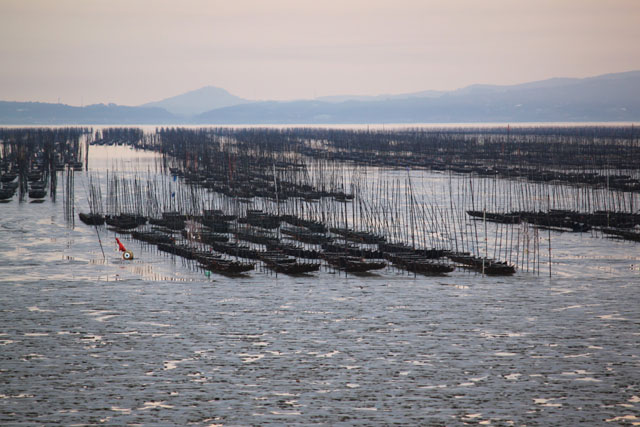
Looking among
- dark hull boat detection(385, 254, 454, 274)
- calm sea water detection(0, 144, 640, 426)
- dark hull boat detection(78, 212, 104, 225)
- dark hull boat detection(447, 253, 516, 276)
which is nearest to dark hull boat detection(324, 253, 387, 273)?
calm sea water detection(0, 144, 640, 426)

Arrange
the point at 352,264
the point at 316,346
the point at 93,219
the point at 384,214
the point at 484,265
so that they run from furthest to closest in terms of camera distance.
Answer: the point at 93,219 < the point at 384,214 < the point at 352,264 < the point at 484,265 < the point at 316,346

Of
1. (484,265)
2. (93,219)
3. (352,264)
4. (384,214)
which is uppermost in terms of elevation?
(93,219)

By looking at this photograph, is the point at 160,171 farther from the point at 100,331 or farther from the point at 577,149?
the point at 100,331

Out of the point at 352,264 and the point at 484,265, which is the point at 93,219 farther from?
the point at 484,265

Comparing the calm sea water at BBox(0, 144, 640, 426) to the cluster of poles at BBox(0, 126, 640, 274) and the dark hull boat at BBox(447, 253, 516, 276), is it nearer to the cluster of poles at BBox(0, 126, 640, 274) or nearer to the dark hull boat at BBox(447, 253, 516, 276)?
the dark hull boat at BBox(447, 253, 516, 276)

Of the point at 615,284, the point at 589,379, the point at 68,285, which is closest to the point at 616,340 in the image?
the point at 589,379

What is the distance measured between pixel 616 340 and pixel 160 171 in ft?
320

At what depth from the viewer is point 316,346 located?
31453 mm

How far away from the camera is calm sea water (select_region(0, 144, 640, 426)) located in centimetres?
2453

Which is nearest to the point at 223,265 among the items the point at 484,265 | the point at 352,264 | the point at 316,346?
the point at 352,264

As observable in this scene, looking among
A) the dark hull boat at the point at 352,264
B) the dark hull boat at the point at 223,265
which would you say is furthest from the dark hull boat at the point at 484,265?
the dark hull boat at the point at 223,265

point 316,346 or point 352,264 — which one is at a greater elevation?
point 352,264

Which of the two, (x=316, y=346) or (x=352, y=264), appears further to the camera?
(x=352, y=264)

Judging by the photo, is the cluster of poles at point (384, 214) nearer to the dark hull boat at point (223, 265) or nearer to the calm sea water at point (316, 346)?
the dark hull boat at point (223, 265)
